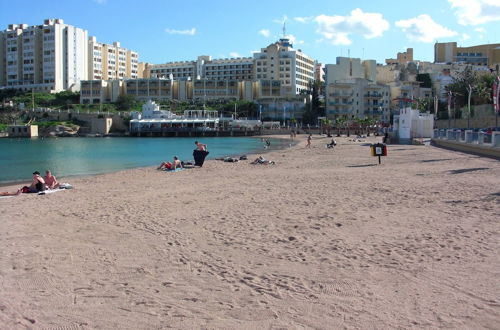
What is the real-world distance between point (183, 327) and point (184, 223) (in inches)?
197

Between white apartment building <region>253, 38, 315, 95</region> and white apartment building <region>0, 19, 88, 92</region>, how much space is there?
157ft

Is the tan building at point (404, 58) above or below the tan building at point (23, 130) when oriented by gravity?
above

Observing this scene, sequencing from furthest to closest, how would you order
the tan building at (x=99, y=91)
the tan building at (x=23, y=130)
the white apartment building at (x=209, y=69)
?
the white apartment building at (x=209, y=69) → the tan building at (x=99, y=91) → the tan building at (x=23, y=130)

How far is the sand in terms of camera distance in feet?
16.4

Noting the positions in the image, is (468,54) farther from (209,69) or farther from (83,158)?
(83,158)

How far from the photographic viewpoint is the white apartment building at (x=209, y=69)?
14325 cm

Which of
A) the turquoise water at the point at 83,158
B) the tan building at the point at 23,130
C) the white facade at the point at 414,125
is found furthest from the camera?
the tan building at the point at 23,130

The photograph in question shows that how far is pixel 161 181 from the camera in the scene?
18.5 meters

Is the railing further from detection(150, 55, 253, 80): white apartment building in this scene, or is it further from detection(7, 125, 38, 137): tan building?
detection(150, 55, 253, 80): white apartment building

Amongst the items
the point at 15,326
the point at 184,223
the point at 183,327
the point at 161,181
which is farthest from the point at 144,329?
the point at 161,181

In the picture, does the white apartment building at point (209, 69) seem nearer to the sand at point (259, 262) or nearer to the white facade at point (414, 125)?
the white facade at point (414, 125)

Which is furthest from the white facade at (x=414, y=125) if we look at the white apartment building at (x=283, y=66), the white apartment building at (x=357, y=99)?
the white apartment building at (x=283, y=66)

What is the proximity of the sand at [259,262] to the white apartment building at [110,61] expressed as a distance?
453 feet

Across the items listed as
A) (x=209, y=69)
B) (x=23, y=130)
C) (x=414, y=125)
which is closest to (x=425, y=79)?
(x=209, y=69)
